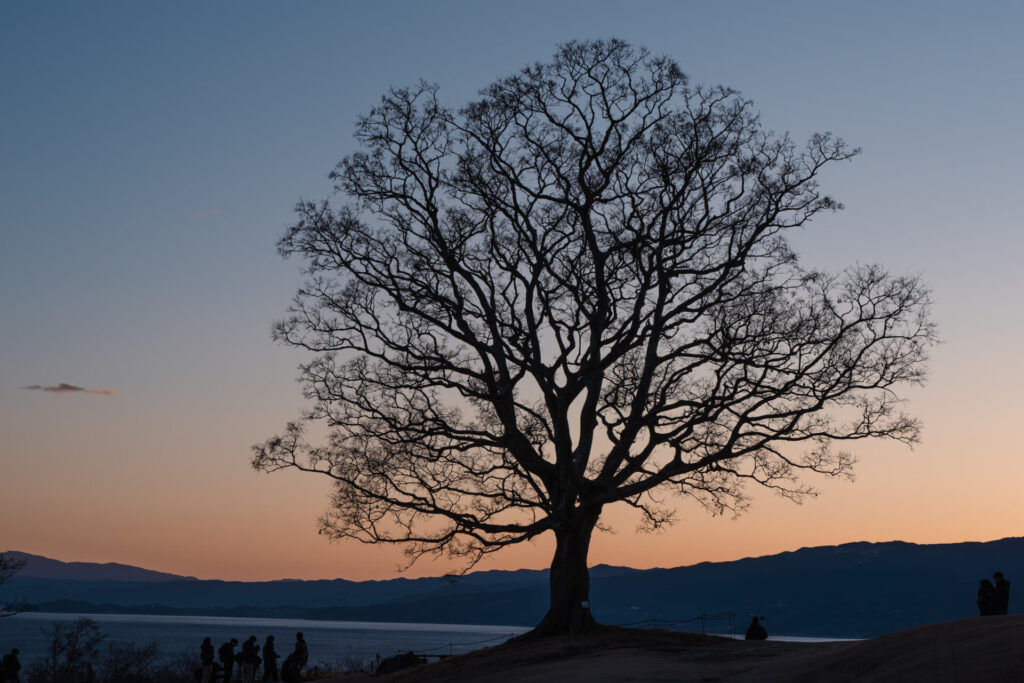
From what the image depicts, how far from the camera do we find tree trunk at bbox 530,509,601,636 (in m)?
28.0

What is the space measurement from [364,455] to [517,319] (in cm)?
603

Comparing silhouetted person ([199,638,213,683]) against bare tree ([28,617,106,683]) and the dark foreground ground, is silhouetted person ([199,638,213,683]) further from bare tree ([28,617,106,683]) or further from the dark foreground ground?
bare tree ([28,617,106,683])

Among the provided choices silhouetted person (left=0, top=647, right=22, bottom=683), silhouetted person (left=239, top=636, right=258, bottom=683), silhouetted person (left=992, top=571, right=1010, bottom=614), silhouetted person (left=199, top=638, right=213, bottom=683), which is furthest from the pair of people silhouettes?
silhouetted person (left=0, top=647, right=22, bottom=683)

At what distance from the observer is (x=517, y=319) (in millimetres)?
29922

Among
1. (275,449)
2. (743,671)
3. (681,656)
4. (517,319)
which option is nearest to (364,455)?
(275,449)

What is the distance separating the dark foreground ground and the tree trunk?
1034mm

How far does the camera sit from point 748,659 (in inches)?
859

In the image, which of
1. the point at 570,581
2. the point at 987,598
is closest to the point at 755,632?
the point at 570,581

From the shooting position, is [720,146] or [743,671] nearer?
[743,671]

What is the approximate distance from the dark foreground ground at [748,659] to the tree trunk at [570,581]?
1034 mm

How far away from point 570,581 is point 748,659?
7300mm

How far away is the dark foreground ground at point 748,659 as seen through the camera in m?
15.5

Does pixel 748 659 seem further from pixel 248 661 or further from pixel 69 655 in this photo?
pixel 69 655

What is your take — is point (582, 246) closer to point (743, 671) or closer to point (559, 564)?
point (559, 564)
